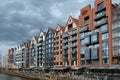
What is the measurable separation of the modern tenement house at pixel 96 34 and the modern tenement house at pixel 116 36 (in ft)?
5.01

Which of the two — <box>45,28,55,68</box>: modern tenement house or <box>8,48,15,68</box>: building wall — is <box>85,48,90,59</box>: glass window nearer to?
<box>45,28,55,68</box>: modern tenement house

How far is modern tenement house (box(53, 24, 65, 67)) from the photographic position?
10438 centimetres

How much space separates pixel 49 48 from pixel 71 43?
76.2 feet

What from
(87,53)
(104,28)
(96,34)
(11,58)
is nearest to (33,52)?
(11,58)

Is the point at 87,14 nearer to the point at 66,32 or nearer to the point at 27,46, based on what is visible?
the point at 66,32

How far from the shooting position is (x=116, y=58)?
2717 inches

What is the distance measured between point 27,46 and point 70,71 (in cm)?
6866

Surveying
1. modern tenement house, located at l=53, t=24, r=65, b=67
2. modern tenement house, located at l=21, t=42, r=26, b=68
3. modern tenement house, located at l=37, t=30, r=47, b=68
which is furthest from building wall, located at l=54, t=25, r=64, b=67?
modern tenement house, located at l=21, t=42, r=26, b=68

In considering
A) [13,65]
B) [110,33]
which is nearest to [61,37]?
[110,33]

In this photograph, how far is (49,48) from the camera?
11656 centimetres

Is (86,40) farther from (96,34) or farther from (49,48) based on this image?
(49,48)

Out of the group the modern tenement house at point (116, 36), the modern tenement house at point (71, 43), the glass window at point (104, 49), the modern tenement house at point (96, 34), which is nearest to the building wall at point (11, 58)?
the modern tenement house at point (71, 43)

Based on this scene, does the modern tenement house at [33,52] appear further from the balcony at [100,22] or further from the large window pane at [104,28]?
the large window pane at [104,28]

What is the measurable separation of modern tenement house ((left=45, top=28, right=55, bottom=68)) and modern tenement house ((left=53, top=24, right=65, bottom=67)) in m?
3.33
